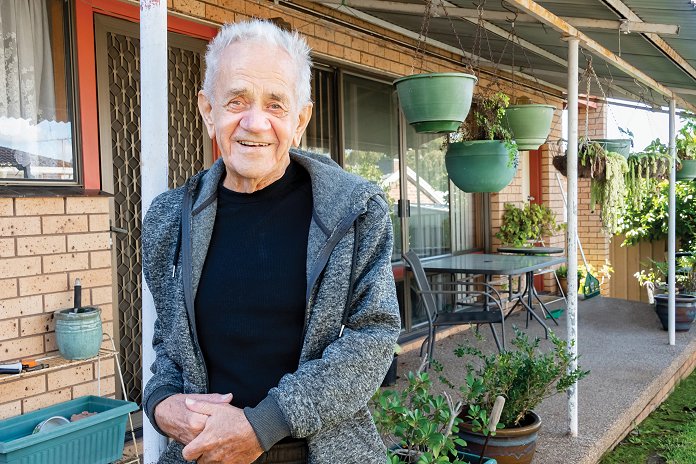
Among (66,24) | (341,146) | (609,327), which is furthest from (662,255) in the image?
(66,24)

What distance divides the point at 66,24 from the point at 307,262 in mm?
2311

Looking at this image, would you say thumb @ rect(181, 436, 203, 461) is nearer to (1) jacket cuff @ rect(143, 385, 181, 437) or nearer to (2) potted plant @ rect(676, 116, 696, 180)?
(1) jacket cuff @ rect(143, 385, 181, 437)

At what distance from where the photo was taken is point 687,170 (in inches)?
235

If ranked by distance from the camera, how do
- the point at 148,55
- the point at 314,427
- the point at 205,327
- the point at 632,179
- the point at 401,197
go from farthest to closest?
the point at 401,197
the point at 632,179
the point at 148,55
the point at 205,327
the point at 314,427

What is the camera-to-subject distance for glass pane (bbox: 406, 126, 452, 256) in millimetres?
5766

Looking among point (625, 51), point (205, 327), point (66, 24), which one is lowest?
point (205, 327)

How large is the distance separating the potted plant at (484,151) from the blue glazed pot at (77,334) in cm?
180

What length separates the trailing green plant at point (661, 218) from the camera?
8.60 meters

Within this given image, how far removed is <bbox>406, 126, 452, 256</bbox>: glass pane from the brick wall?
10.4 ft

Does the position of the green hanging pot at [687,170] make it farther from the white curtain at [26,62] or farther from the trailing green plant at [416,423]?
the white curtain at [26,62]

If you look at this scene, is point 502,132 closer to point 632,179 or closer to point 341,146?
point 632,179

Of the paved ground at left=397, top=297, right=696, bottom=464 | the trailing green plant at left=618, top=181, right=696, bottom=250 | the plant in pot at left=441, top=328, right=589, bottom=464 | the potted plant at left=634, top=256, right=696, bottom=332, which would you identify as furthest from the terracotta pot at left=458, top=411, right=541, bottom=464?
the trailing green plant at left=618, top=181, right=696, bottom=250

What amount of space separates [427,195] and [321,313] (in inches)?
194

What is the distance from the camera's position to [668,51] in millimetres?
4645
